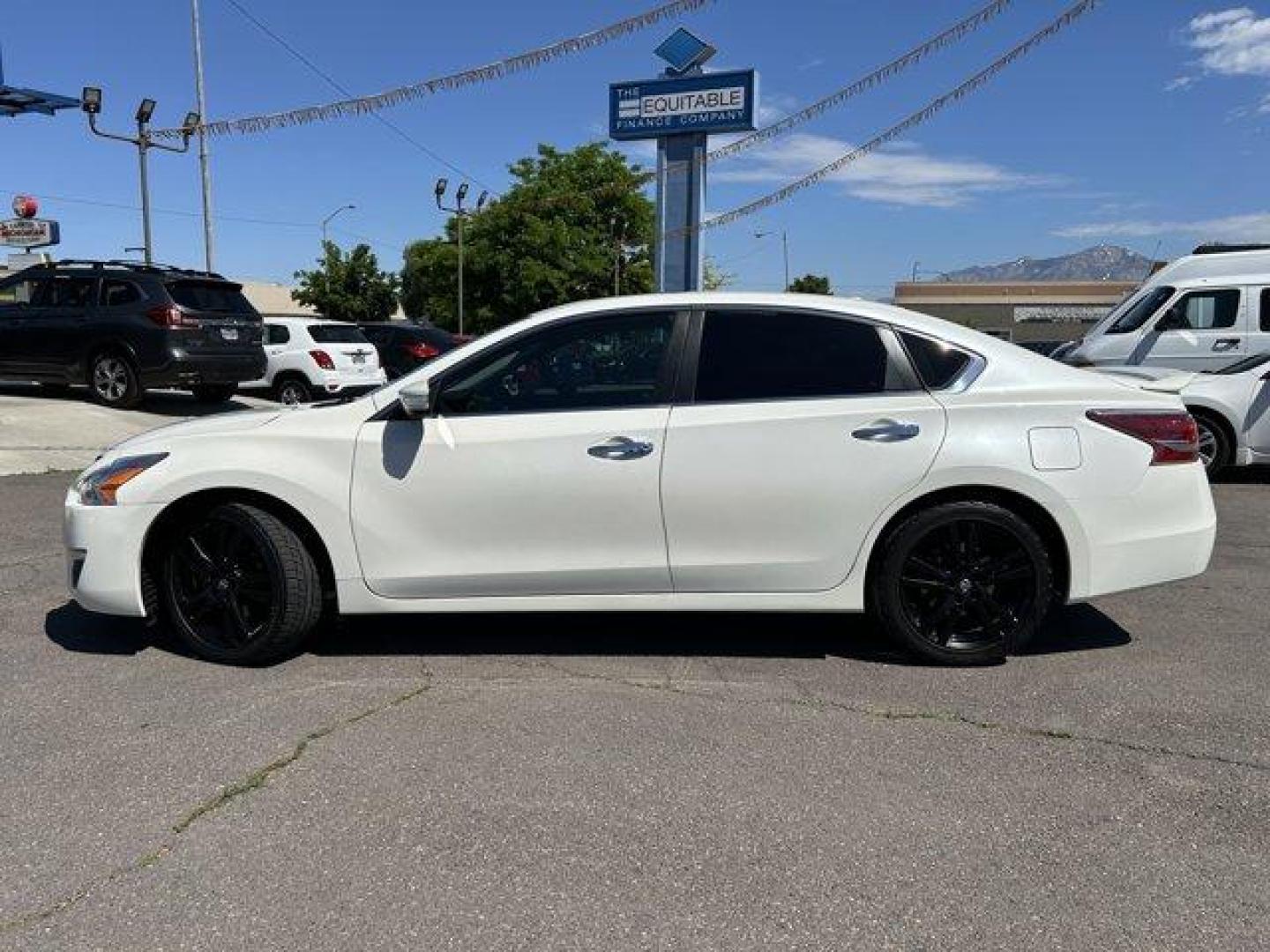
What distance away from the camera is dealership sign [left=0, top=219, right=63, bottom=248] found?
36531 millimetres

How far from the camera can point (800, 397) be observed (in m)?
4.27

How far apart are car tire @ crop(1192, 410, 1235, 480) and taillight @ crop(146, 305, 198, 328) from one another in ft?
37.6

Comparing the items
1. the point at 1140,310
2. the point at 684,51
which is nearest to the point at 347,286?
the point at 684,51

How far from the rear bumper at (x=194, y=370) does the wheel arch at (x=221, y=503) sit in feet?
30.8

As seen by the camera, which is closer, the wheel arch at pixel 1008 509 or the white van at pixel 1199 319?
the wheel arch at pixel 1008 509

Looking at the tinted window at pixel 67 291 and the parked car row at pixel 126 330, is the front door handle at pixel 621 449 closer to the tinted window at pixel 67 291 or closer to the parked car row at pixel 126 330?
the parked car row at pixel 126 330

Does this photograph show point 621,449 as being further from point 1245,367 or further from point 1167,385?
point 1245,367

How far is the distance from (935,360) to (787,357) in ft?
2.05

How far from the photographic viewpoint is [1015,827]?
3.04 meters

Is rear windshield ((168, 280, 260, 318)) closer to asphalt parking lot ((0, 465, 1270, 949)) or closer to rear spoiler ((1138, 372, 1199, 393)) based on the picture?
asphalt parking lot ((0, 465, 1270, 949))

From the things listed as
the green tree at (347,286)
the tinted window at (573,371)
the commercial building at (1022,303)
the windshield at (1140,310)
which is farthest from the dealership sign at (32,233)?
→ the commercial building at (1022,303)

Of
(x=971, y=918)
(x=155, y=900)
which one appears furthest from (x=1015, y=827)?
(x=155, y=900)

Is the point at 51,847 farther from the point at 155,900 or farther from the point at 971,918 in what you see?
the point at 971,918

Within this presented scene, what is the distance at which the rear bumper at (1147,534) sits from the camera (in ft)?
13.9
